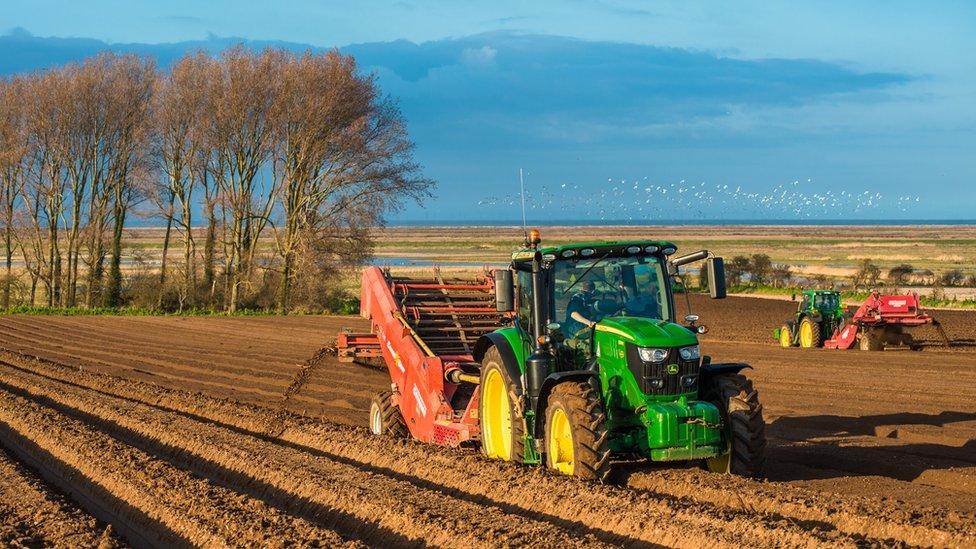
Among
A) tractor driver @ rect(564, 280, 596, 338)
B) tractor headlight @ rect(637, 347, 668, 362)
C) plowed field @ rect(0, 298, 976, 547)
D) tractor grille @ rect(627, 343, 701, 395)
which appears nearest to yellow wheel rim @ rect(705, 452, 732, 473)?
plowed field @ rect(0, 298, 976, 547)

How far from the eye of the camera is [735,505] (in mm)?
8828

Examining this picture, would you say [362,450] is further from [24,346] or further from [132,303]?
[132,303]

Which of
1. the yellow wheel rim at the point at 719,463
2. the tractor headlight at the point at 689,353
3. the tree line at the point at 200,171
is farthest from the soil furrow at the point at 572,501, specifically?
the tree line at the point at 200,171

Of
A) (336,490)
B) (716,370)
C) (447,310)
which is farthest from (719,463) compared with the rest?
(447,310)

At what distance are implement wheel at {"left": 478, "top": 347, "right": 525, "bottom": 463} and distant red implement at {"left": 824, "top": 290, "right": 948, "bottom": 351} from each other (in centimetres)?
1812

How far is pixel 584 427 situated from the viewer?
9.13 m

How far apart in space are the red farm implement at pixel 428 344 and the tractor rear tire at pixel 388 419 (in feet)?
0.04

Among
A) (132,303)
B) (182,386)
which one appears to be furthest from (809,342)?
(132,303)

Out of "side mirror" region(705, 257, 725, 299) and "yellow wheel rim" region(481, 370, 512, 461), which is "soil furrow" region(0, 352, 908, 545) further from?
"side mirror" region(705, 257, 725, 299)

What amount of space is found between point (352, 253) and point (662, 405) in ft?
111

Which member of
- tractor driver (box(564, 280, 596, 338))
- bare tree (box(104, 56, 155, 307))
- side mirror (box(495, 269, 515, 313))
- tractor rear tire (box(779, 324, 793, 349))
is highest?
bare tree (box(104, 56, 155, 307))

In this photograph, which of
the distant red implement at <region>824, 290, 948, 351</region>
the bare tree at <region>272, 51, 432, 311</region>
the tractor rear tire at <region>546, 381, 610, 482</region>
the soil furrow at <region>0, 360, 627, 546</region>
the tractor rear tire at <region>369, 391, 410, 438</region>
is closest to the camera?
the soil furrow at <region>0, 360, 627, 546</region>

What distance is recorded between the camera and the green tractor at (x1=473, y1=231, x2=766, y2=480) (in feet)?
30.5

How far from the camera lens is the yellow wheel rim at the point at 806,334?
28453 mm
